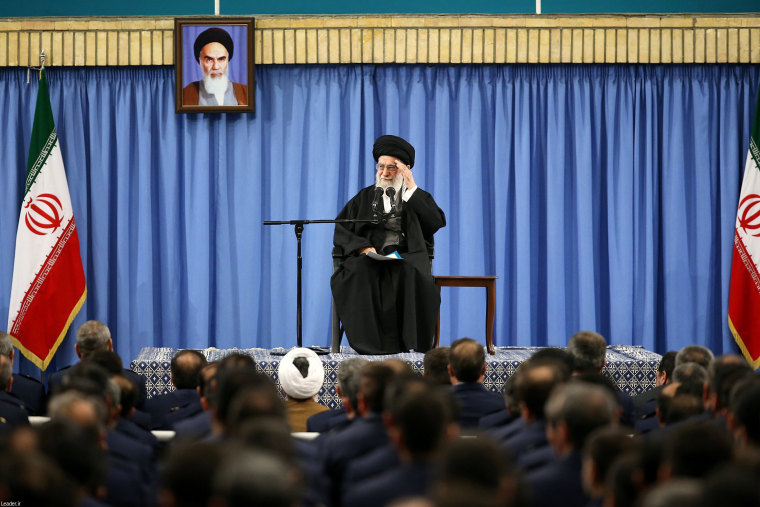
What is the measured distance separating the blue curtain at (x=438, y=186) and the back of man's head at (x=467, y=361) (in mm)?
3747

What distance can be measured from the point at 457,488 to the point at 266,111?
631 centimetres

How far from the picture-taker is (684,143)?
7828 millimetres

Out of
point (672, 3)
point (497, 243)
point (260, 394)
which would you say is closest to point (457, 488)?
point (260, 394)

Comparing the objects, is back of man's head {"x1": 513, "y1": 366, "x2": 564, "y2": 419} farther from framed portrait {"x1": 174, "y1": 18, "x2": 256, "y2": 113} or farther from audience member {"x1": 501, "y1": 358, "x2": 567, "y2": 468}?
framed portrait {"x1": 174, "y1": 18, "x2": 256, "y2": 113}

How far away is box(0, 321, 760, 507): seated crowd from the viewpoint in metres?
1.85

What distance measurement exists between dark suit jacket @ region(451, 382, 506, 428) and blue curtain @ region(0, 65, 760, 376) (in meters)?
3.77

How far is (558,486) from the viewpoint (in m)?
2.44

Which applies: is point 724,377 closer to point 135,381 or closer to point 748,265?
point 135,381

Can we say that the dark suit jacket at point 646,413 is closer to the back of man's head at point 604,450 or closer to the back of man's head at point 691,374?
the back of man's head at point 691,374

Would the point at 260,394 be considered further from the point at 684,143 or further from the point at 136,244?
the point at 684,143

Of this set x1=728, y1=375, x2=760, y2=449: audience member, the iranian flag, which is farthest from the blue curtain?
x1=728, y1=375, x2=760, y2=449: audience member

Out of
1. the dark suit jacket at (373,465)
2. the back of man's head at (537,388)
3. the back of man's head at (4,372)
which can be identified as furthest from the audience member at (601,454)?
the back of man's head at (4,372)

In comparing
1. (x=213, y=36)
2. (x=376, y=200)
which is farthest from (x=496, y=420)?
(x=213, y=36)

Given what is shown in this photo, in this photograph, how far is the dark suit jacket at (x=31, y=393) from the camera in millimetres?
4590
